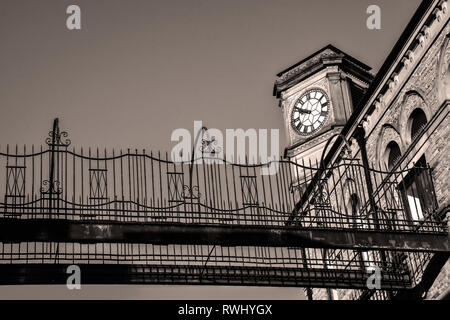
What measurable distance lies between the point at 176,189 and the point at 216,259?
1.47 m

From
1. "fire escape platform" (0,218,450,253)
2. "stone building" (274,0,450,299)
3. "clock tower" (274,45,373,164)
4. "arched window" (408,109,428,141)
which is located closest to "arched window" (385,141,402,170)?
"stone building" (274,0,450,299)

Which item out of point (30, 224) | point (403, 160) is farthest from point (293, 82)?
point (30, 224)

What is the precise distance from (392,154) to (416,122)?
5.18ft

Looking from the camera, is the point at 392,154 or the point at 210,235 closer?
the point at 210,235

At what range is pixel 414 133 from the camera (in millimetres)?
19375

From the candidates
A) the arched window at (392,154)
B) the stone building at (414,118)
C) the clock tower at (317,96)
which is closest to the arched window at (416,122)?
the stone building at (414,118)

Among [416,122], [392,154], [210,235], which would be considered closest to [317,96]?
[392,154]

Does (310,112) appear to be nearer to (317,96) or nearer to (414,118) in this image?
(317,96)

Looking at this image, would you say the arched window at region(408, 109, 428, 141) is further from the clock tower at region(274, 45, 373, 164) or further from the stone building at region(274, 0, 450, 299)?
the clock tower at region(274, 45, 373, 164)

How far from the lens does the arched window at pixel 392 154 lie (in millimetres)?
20453

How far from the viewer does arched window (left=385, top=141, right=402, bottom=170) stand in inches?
805

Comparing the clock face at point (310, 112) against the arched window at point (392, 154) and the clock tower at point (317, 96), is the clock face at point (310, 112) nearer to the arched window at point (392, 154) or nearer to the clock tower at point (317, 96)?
the clock tower at point (317, 96)

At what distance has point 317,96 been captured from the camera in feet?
98.1
